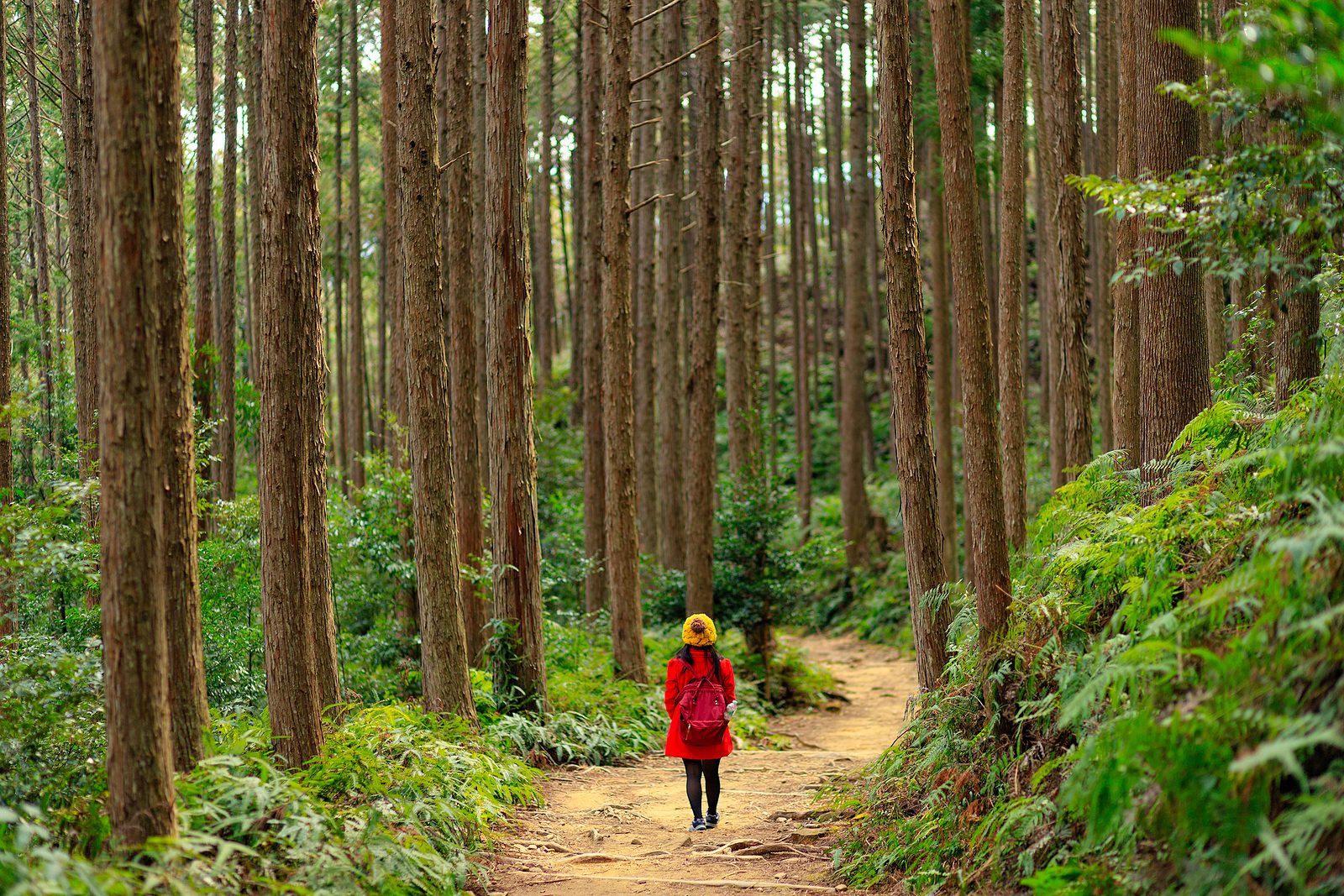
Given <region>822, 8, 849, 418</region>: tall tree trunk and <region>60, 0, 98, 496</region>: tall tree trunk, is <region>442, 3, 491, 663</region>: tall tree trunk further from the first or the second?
<region>822, 8, 849, 418</region>: tall tree trunk

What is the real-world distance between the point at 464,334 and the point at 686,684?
4.89 m

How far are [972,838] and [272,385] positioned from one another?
→ 16.5ft

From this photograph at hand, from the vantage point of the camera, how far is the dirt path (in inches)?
246

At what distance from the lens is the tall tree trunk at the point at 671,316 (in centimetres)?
1703

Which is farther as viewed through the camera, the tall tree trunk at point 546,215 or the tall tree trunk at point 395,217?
the tall tree trunk at point 546,215

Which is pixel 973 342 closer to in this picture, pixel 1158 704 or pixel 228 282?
pixel 1158 704

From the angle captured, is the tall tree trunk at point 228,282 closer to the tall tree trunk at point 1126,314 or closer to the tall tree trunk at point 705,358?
the tall tree trunk at point 705,358

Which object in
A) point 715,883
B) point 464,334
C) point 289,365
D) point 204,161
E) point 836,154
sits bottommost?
point 715,883

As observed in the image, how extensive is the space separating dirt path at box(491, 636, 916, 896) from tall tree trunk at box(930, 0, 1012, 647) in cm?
208

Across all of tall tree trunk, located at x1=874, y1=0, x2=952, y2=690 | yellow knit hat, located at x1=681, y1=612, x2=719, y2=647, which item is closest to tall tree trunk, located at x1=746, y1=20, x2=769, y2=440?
tall tree trunk, located at x1=874, y1=0, x2=952, y2=690

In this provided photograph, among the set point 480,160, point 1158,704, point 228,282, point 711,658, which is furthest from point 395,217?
point 1158,704

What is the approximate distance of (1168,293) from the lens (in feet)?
25.3

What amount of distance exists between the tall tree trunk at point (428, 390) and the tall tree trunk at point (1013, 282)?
6290mm

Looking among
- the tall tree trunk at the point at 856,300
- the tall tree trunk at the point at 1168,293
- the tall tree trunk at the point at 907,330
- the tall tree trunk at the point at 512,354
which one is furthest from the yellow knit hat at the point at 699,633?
the tall tree trunk at the point at 856,300
